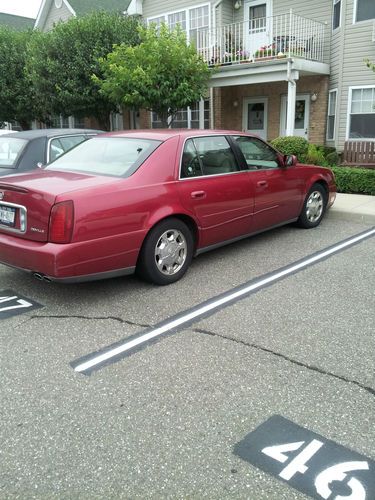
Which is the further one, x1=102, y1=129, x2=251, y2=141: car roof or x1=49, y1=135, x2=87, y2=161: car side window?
x1=49, y1=135, x2=87, y2=161: car side window

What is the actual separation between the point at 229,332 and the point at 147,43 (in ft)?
37.8

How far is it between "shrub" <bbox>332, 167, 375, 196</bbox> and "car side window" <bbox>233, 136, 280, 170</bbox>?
4.59 metres

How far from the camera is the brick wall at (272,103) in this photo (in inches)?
587

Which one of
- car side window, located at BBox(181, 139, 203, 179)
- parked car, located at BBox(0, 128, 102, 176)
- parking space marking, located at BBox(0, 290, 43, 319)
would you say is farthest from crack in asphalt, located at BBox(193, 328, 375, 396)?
parked car, located at BBox(0, 128, 102, 176)

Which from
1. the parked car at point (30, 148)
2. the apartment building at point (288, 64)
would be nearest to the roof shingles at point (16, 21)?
the apartment building at point (288, 64)

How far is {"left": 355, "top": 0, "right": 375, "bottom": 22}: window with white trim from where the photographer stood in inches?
503

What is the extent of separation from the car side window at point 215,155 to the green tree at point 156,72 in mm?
8346

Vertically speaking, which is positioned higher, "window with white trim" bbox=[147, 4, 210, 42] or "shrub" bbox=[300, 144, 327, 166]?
"window with white trim" bbox=[147, 4, 210, 42]

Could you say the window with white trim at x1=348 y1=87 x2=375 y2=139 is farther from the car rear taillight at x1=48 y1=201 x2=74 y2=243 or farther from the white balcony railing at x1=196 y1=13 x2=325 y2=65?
the car rear taillight at x1=48 y1=201 x2=74 y2=243

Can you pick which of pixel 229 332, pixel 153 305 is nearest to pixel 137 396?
pixel 229 332

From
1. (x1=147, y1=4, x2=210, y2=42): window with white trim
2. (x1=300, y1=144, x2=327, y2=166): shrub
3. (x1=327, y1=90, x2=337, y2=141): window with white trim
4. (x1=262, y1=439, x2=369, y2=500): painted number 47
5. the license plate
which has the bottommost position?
(x1=262, y1=439, x2=369, y2=500): painted number 47

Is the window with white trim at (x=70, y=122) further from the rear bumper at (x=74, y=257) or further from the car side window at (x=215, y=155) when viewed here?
the rear bumper at (x=74, y=257)

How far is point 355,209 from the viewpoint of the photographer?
848 cm

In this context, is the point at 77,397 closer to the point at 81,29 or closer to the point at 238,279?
the point at 238,279
